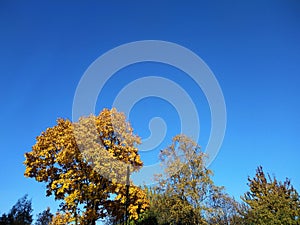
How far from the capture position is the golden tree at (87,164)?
12.9m

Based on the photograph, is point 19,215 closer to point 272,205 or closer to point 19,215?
point 19,215

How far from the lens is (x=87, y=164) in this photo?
13.2 m

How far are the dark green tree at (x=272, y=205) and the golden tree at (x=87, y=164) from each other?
12643 mm

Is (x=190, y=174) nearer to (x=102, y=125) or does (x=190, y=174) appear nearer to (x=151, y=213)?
(x=151, y=213)

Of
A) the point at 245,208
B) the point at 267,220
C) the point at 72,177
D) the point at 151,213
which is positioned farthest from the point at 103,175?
the point at 245,208

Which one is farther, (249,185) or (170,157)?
(249,185)

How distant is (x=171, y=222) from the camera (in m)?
22.2

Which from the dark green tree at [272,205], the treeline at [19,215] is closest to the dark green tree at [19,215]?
the treeline at [19,215]

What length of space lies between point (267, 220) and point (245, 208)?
609cm

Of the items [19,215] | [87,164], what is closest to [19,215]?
[19,215]

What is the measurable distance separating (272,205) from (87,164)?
17109mm

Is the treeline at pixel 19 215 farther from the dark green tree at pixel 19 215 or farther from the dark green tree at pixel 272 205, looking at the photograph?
the dark green tree at pixel 272 205

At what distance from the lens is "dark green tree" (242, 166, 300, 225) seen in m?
20.7

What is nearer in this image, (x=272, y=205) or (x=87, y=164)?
(x=87, y=164)
